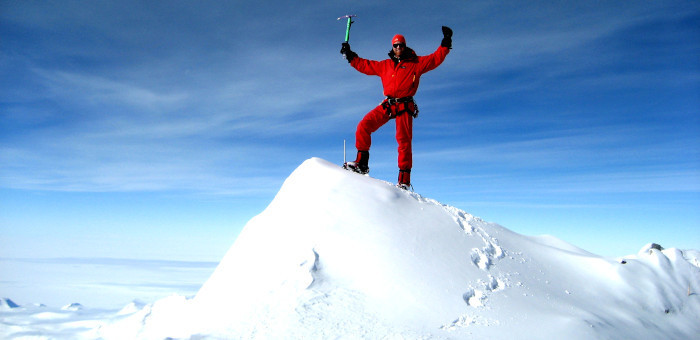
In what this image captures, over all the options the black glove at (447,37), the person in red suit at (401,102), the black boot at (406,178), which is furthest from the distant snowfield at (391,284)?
the black glove at (447,37)

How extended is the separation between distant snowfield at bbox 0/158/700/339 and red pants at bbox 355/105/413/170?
1188 millimetres

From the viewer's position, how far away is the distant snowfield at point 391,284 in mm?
4863

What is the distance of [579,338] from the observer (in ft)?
16.1

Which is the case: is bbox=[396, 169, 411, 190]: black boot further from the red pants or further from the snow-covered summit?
the snow-covered summit

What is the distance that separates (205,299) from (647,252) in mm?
11942

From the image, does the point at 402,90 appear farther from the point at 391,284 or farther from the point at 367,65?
the point at 391,284

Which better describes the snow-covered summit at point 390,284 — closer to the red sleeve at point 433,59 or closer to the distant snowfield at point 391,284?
the distant snowfield at point 391,284

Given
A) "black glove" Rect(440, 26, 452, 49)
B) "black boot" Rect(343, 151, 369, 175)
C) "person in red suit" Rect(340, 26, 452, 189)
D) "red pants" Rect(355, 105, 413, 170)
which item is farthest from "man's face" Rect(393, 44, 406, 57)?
"black boot" Rect(343, 151, 369, 175)

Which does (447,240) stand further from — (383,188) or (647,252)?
(647,252)

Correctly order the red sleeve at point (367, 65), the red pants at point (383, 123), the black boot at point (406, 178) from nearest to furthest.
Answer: the red pants at point (383, 123), the black boot at point (406, 178), the red sleeve at point (367, 65)

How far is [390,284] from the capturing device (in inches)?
205

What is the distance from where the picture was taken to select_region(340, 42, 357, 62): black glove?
9.09 m

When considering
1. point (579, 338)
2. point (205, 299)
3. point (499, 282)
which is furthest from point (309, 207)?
point (579, 338)

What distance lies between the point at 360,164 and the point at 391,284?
417cm
